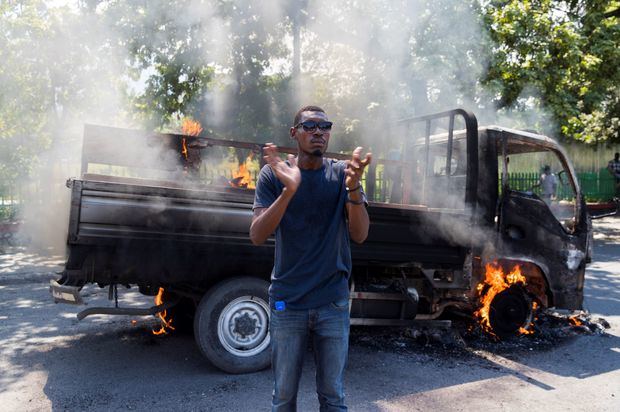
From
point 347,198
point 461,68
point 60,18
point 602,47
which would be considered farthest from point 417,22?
point 347,198

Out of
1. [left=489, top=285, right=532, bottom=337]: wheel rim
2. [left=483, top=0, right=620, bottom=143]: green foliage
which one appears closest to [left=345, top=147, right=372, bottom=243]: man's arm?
[left=489, top=285, right=532, bottom=337]: wheel rim

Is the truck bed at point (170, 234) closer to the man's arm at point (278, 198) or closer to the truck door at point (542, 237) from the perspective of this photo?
the truck door at point (542, 237)

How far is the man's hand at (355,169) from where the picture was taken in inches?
84.6

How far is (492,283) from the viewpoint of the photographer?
16.7ft

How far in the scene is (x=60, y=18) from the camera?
11.2 m

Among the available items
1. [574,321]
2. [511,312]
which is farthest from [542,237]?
[574,321]

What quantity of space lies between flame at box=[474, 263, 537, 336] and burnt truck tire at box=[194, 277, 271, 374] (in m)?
2.22

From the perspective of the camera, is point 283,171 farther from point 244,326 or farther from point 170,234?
point 244,326

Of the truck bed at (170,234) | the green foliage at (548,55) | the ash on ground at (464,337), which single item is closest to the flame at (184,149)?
the truck bed at (170,234)

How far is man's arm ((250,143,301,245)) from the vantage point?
2.13 metres

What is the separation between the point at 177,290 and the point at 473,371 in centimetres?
257

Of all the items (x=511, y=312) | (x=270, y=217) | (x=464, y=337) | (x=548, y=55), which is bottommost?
(x=464, y=337)

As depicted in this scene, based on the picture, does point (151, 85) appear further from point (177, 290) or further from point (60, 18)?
point (177, 290)

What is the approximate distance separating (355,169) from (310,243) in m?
0.39
